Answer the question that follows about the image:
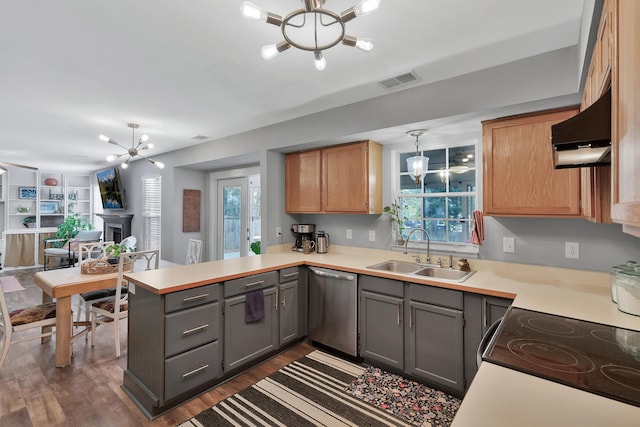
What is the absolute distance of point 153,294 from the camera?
212cm

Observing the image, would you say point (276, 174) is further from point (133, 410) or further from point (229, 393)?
point (133, 410)

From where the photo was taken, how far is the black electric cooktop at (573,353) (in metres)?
0.99

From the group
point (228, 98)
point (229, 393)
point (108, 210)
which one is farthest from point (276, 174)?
point (108, 210)

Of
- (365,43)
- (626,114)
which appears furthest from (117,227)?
(626,114)

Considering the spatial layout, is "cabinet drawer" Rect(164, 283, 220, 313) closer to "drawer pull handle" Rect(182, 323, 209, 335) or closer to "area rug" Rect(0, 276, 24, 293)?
"drawer pull handle" Rect(182, 323, 209, 335)

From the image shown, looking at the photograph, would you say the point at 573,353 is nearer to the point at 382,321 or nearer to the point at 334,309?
the point at 382,321

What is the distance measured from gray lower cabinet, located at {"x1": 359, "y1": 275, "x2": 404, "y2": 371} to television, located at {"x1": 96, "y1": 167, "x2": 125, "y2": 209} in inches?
242

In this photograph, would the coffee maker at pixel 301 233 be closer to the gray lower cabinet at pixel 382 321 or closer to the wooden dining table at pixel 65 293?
the gray lower cabinet at pixel 382 321

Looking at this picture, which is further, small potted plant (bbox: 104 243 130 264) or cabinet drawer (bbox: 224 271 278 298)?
small potted plant (bbox: 104 243 130 264)

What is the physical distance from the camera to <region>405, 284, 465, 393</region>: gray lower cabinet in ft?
7.23

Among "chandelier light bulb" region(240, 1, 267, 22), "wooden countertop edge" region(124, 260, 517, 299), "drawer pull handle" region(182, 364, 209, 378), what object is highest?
"chandelier light bulb" region(240, 1, 267, 22)

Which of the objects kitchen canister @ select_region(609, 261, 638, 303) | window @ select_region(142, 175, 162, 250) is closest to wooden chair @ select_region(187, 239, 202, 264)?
window @ select_region(142, 175, 162, 250)

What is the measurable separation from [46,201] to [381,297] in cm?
928

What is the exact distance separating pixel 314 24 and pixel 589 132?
1.45 m
